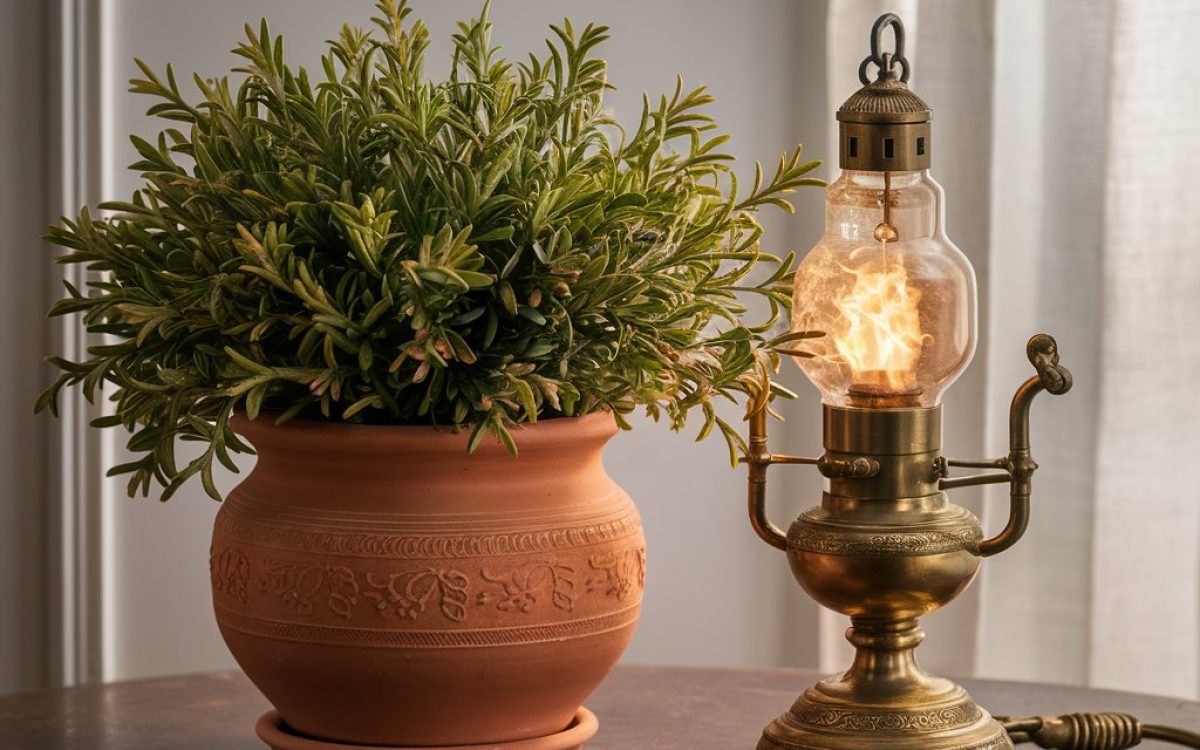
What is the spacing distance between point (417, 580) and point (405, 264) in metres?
0.16

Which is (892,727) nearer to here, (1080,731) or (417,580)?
(1080,731)

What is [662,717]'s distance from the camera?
1.02 m

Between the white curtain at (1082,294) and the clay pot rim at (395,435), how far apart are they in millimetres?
912

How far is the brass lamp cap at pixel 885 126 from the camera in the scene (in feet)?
2.81

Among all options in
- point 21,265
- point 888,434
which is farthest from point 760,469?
point 21,265

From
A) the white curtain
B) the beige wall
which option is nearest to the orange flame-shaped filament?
the white curtain

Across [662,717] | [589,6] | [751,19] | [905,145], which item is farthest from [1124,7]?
[662,717]

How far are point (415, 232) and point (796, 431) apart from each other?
3.33ft

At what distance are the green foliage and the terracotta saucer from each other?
5.3 inches

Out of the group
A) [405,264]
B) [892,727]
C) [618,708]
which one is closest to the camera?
[405,264]

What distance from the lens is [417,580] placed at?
76 centimetres

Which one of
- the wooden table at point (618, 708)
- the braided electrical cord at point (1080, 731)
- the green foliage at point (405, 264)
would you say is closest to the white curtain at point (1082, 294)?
the wooden table at point (618, 708)

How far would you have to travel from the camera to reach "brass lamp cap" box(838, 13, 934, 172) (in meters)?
0.86

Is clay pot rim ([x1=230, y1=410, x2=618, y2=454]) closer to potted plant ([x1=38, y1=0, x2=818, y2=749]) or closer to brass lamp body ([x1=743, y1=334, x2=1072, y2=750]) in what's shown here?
potted plant ([x1=38, y1=0, x2=818, y2=749])
